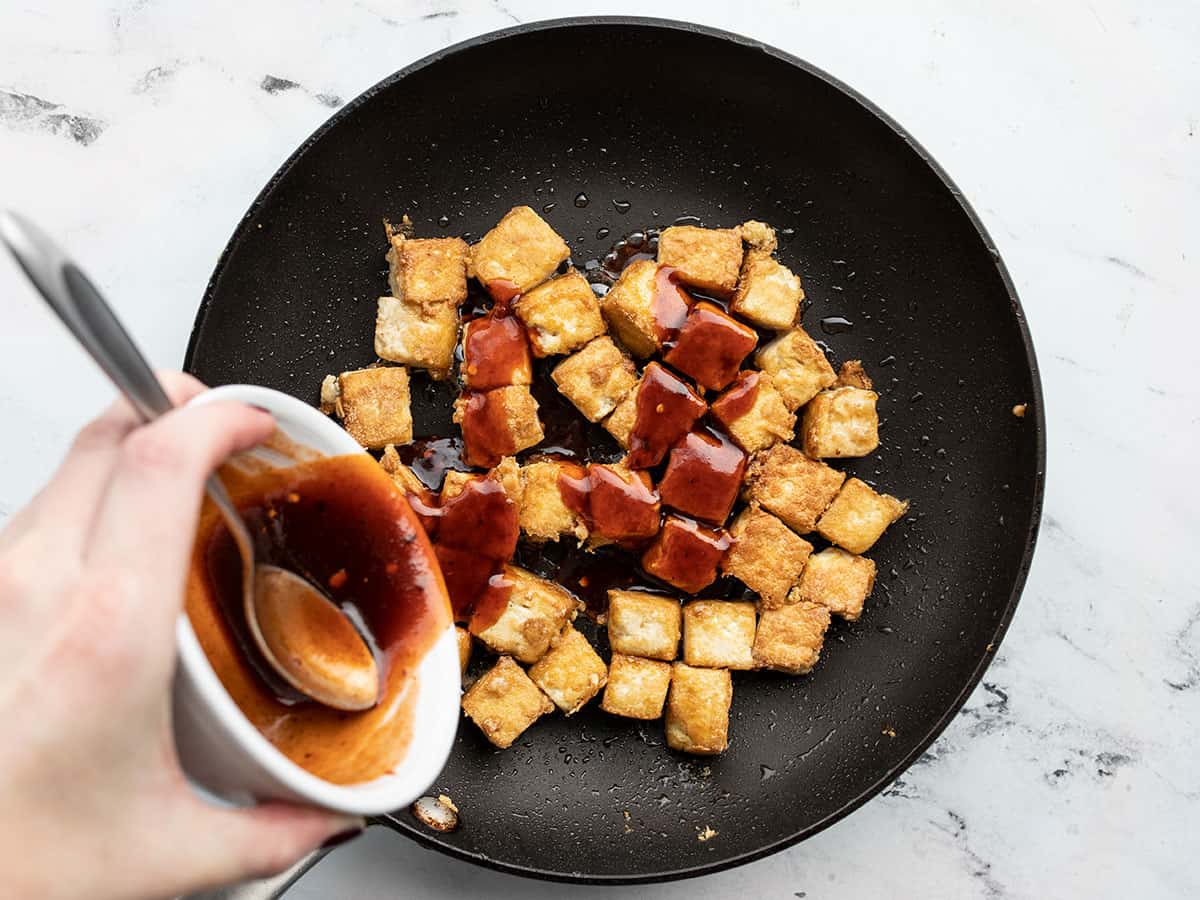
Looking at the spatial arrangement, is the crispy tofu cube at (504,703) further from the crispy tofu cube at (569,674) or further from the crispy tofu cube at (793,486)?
the crispy tofu cube at (793,486)

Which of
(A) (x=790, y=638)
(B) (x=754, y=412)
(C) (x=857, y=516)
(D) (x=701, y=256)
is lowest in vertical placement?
(A) (x=790, y=638)

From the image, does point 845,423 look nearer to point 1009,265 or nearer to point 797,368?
point 797,368

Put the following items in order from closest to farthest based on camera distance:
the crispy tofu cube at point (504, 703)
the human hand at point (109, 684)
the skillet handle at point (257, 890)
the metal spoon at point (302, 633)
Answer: the human hand at point (109, 684) → the metal spoon at point (302, 633) → the skillet handle at point (257, 890) → the crispy tofu cube at point (504, 703)

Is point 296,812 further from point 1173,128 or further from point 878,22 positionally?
point 1173,128

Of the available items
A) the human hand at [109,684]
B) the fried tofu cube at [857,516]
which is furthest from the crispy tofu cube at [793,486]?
the human hand at [109,684]

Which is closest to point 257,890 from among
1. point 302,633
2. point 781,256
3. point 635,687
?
point 302,633

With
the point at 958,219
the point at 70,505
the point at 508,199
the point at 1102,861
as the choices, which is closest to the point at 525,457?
the point at 508,199
